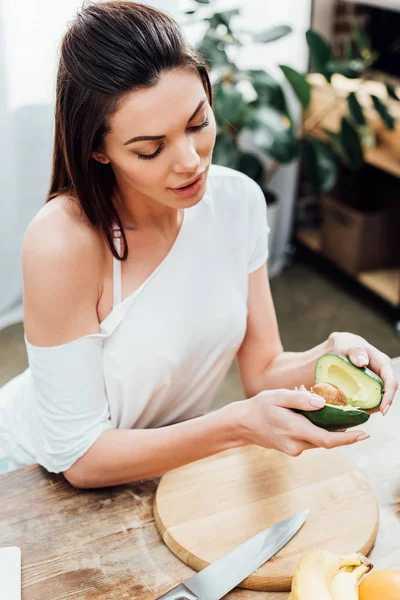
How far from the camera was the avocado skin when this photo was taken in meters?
0.96

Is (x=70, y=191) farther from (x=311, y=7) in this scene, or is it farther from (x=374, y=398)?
(x=311, y=7)

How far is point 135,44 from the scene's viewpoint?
41.4 inches

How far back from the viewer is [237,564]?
927 mm

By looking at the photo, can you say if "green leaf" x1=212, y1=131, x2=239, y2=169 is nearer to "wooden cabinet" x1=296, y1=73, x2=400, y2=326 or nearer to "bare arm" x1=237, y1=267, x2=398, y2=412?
"wooden cabinet" x1=296, y1=73, x2=400, y2=326

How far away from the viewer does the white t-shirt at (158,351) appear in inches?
45.9

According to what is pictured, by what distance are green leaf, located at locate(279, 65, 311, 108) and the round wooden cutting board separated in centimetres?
233

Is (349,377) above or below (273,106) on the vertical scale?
above

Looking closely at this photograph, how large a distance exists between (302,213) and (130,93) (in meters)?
3.14

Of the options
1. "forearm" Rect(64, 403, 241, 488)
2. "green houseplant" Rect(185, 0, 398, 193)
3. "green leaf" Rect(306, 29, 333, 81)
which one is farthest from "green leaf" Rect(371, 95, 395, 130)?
"forearm" Rect(64, 403, 241, 488)

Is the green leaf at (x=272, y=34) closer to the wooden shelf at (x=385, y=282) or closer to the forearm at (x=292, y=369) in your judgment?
the wooden shelf at (x=385, y=282)

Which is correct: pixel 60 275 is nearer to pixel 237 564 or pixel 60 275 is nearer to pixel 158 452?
pixel 158 452

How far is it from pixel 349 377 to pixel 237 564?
0.32 metres

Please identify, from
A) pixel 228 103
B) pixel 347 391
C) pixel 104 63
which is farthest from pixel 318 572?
pixel 228 103

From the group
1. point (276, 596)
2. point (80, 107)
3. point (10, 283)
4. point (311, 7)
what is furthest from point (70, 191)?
point (311, 7)
